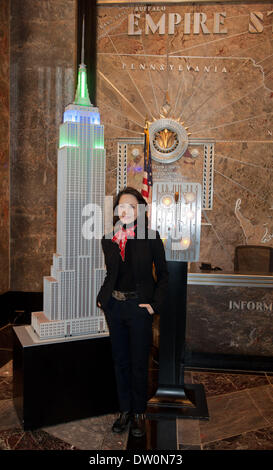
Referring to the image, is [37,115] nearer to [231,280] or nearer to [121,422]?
[231,280]

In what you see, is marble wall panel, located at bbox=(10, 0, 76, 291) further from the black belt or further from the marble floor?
the black belt

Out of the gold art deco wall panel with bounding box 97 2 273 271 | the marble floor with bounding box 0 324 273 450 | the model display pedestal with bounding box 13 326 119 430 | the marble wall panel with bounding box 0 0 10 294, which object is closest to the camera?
the marble floor with bounding box 0 324 273 450

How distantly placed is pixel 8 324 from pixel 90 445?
11.3ft

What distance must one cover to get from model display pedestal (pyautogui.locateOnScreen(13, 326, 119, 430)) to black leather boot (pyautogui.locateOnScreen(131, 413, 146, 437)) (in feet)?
1.20

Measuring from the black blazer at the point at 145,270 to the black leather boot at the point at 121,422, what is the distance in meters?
0.85

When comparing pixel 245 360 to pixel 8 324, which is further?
pixel 8 324

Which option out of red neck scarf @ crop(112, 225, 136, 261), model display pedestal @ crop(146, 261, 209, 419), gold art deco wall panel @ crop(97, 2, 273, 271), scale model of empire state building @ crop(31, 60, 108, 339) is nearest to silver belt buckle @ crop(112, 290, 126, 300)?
red neck scarf @ crop(112, 225, 136, 261)

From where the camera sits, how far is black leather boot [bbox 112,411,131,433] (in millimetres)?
2791

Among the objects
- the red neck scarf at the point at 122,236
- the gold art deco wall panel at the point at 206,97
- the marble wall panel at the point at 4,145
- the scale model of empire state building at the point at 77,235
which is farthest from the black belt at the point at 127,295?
the marble wall panel at the point at 4,145

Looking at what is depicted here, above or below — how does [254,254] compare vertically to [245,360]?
above

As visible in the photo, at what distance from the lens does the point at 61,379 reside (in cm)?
288
